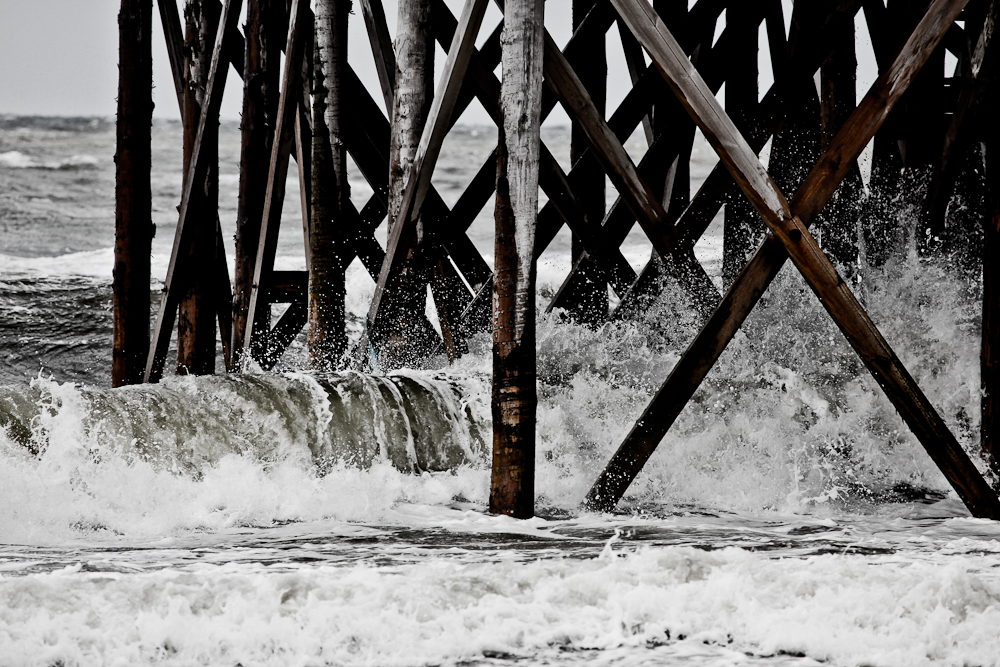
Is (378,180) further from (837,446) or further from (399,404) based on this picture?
(837,446)

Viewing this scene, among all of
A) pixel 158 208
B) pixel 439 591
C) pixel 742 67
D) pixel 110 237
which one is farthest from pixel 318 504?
pixel 158 208

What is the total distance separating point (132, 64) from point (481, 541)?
372 centimetres

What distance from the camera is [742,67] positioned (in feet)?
19.4

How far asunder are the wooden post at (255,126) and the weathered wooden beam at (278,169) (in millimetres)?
121

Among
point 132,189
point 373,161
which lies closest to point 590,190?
point 373,161

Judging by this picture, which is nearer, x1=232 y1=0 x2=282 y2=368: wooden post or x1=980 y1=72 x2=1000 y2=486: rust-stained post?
x1=980 y1=72 x2=1000 y2=486: rust-stained post

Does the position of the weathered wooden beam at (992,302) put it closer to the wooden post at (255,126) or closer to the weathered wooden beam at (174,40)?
the wooden post at (255,126)

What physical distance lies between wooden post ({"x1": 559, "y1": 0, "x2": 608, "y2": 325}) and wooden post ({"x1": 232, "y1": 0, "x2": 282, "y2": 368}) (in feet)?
5.58

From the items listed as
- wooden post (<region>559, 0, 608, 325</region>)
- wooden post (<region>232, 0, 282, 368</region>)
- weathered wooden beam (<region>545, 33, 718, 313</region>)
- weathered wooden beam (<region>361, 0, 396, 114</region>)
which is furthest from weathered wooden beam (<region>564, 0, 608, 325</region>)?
wooden post (<region>232, 0, 282, 368</region>)

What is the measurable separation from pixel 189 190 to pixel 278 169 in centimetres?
62

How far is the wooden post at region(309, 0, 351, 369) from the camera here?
516 centimetres

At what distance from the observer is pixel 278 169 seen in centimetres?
535

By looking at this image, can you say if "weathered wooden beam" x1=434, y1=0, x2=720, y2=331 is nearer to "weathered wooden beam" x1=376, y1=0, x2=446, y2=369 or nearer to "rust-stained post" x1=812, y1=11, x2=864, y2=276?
"weathered wooden beam" x1=376, y1=0, x2=446, y2=369

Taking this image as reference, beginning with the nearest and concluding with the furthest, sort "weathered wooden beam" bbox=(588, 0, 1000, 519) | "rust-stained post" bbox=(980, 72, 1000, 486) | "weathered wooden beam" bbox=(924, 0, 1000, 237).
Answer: "weathered wooden beam" bbox=(588, 0, 1000, 519) → "rust-stained post" bbox=(980, 72, 1000, 486) → "weathered wooden beam" bbox=(924, 0, 1000, 237)
